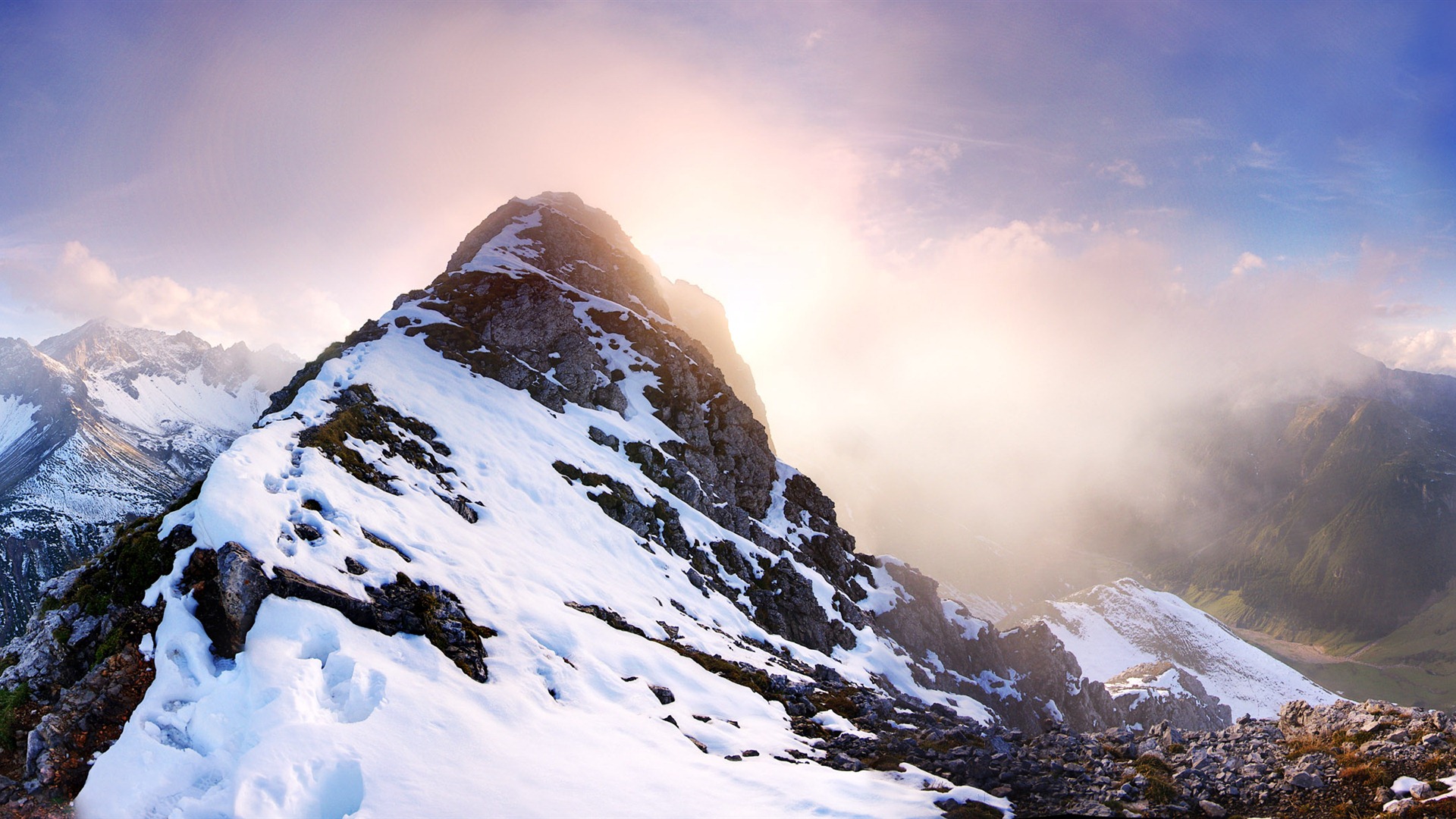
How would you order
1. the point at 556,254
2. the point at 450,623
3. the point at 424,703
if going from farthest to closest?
the point at 556,254
the point at 450,623
the point at 424,703

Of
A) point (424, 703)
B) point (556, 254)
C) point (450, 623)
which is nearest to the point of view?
point (424, 703)

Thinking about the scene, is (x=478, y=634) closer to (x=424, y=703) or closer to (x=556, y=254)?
(x=424, y=703)

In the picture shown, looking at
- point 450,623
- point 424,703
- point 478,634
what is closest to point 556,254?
point 478,634

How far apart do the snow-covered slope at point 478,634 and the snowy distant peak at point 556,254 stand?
38.9 m

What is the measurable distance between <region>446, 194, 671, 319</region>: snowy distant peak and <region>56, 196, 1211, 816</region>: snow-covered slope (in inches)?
1530

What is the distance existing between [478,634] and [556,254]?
10258cm

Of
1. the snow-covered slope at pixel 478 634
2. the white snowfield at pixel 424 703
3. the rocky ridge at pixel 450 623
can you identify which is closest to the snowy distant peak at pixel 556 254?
the rocky ridge at pixel 450 623

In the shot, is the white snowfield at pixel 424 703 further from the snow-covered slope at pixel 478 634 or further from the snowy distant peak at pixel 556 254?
the snowy distant peak at pixel 556 254

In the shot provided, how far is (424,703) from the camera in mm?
14344

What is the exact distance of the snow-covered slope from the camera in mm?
12000

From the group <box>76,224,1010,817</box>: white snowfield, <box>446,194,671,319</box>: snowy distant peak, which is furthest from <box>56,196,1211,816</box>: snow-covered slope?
<box>446,194,671,319</box>: snowy distant peak

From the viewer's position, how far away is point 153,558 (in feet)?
53.9

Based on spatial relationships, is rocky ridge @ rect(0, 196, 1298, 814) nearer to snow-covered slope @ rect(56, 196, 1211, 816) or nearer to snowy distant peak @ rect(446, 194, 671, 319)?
snow-covered slope @ rect(56, 196, 1211, 816)

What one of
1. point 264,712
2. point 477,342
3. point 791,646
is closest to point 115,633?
point 264,712
